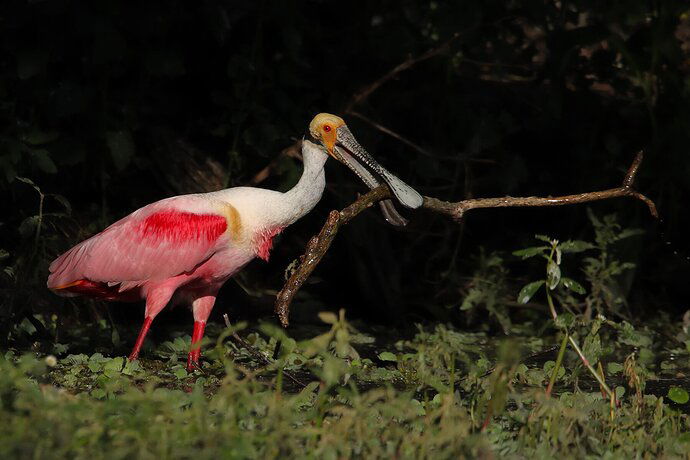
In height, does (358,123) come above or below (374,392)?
below

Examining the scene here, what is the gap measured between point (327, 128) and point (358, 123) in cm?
147

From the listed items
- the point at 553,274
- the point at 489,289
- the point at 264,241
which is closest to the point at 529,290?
the point at 553,274

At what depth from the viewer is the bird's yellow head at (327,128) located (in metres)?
6.64

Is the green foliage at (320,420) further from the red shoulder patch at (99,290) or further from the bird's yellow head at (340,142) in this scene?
the bird's yellow head at (340,142)

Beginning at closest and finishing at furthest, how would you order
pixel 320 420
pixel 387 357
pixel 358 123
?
pixel 320 420, pixel 387 357, pixel 358 123

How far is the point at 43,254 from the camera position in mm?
7039

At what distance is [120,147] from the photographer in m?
7.42

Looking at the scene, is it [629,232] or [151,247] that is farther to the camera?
[629,232]

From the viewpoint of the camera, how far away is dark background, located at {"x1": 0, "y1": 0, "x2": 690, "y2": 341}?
24.4ft

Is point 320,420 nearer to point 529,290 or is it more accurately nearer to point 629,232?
point 529,290

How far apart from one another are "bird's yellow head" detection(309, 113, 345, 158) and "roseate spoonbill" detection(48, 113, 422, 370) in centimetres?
15

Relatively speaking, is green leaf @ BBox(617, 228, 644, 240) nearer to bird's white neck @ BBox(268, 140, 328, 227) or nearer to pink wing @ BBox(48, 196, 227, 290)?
bird's white neck @ BBox(268, 140, 328, 227)

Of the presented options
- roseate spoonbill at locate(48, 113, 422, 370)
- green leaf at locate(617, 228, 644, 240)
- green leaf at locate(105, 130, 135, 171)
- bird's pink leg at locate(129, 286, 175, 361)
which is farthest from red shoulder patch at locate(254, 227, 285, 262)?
green leaf at locate(617, 228, 644, 240)

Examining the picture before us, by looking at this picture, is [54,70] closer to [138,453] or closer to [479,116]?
[479,116]
